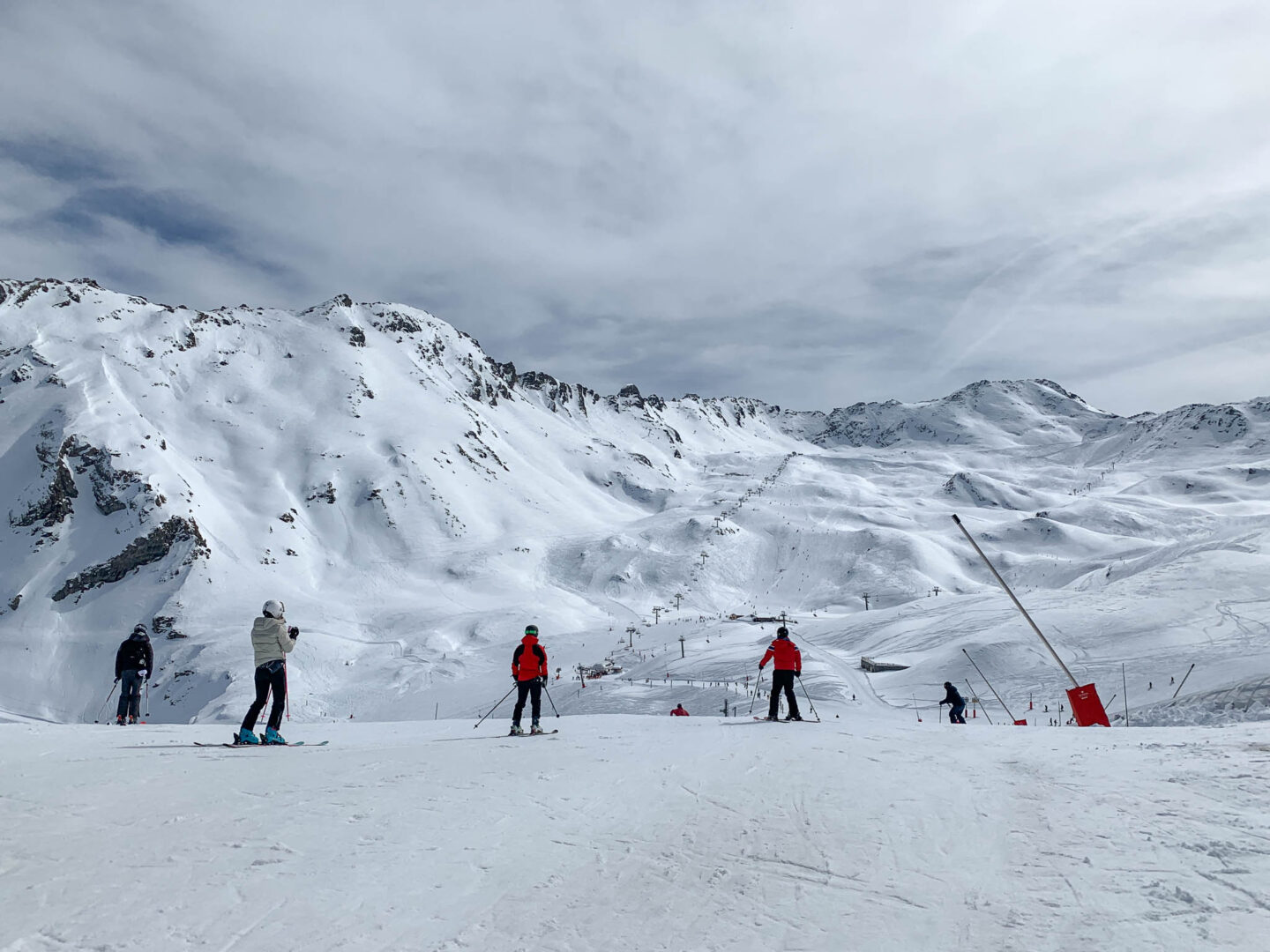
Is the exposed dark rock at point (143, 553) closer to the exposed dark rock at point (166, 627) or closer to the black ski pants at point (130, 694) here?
the exposed dark rock at point (166, 627)

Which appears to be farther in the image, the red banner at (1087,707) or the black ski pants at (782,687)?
the red banner at (1087,707)

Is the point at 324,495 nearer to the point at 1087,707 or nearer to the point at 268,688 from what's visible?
the point at 268,688

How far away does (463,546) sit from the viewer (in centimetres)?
9731

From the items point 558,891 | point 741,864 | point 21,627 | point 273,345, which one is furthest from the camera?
point 273,345

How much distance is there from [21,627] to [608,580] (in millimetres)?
58131

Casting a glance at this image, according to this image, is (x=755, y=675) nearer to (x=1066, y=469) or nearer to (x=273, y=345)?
(x=273, y=345)

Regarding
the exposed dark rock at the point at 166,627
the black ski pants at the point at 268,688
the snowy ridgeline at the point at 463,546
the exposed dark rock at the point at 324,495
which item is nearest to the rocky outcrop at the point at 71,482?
the snowy ridgeline at the point at 463,546

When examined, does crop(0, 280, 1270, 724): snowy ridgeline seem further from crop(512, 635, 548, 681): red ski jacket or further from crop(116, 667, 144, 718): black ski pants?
crop(116, 667, 144, 718): black ski pants

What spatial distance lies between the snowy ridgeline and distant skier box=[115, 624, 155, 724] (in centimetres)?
1872

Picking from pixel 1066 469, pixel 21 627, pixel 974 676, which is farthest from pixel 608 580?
pixel 1066 469

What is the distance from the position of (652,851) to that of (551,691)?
115ft

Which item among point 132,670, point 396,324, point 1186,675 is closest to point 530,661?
point 132,670

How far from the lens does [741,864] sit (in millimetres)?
5414

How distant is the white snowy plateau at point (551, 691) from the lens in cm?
471
